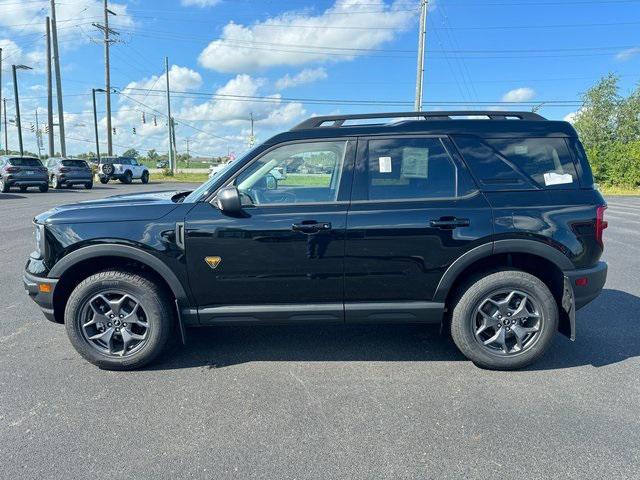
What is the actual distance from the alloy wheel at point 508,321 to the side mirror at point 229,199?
1.99 metres

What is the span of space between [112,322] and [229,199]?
1395 mm

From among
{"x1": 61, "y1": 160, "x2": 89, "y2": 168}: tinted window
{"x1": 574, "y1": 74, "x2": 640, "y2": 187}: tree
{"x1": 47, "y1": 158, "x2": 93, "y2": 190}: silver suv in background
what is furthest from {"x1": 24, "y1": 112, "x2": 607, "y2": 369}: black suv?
{"x1": 574, "y1": 74, "x2": 640, "y2": 187}: tree

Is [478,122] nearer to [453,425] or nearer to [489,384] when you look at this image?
[489,384]

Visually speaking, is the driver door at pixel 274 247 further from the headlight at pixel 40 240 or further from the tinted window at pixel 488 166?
the headlight at pixel 40 240

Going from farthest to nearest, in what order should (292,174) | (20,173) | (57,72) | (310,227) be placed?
(57,72) → (20,173) → (292,174) → (310,227)

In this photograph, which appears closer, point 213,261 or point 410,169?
point 213,261

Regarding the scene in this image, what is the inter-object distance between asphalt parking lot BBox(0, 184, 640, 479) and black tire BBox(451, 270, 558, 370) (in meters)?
0.12

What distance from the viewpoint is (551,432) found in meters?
2.62

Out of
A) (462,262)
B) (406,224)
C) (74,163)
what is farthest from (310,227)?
(74,163)

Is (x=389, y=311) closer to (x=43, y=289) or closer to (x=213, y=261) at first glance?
(x=213, y=261)

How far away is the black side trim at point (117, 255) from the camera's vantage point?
10.6 ft

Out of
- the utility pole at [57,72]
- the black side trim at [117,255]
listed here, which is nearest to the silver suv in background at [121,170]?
the utility pole at [57,72]

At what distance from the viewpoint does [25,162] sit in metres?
20.3

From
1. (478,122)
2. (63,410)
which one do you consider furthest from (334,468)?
(478,122)
